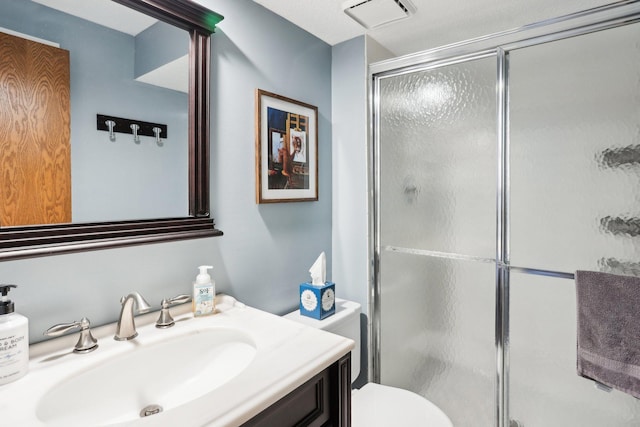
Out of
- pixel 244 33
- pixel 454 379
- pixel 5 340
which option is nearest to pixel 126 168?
pixel 5 340

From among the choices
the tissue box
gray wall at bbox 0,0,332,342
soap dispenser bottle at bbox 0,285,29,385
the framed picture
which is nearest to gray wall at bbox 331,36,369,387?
gray wall at bbox 0,0,332,342

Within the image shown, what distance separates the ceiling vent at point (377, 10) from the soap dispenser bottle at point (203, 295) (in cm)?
124

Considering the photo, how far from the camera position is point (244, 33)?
1400mm

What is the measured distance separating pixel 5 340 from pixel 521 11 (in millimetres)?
2105

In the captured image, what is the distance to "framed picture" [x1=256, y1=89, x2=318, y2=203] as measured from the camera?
1467 millimetres

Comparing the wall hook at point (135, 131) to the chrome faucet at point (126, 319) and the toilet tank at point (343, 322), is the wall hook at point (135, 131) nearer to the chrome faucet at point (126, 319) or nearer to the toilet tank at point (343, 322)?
the chrome faucet at point (126, 319)

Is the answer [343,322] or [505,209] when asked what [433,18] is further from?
[343,322]

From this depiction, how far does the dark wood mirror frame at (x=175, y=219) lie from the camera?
86 cm

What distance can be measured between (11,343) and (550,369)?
1.75 m

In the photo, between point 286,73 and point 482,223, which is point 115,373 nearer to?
point 286,73

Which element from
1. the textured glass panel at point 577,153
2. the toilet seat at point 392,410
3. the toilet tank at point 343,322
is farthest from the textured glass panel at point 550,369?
the toilet tank at point 343,322

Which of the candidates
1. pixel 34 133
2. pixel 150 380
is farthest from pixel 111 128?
pixel 150 380

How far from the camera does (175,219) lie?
1146 mm

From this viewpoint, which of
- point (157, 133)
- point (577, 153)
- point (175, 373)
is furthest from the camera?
point (577, 153)
